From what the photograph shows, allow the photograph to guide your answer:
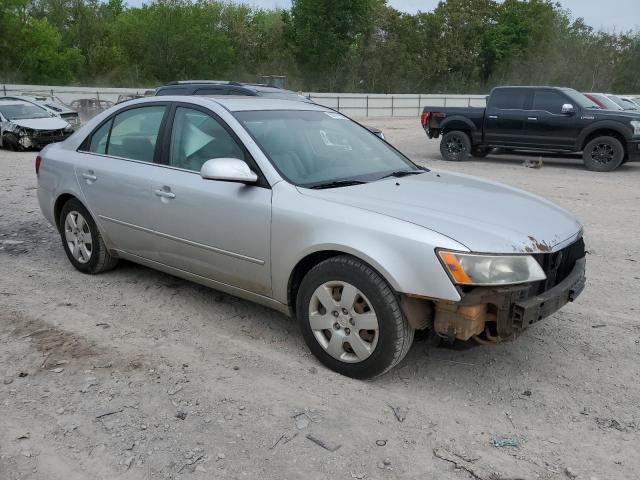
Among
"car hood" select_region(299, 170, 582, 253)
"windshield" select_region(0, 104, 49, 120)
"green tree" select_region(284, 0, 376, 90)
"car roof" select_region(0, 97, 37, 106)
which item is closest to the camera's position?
"car hood" select_region(299, 170, 582, 253)

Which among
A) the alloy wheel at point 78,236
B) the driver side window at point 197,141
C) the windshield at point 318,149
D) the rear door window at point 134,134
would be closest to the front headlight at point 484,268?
the windshield at point 318,149

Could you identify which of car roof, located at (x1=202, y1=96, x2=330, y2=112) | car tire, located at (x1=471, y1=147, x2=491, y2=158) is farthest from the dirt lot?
car tire, located at (x1=471, y1=147, x2=491, y2=158)

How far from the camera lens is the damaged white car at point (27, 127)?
15.3 meters

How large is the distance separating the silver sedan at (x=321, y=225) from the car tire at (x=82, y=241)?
0.02 m

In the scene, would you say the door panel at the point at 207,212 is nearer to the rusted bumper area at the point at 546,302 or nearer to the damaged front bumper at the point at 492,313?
the damaged front bumper at the point at 492,313

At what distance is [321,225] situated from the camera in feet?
11.1

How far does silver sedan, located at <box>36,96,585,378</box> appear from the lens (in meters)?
3.06

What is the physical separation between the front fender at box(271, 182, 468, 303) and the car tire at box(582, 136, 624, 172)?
10884mm

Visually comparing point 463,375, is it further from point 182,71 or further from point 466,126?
point 182,71

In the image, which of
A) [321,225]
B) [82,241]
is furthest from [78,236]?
[321,225]

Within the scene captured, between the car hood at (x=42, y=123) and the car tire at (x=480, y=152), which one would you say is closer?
the car tire at (x=480, y=152)

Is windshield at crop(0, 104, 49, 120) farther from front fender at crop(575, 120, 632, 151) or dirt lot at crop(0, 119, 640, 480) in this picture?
front fender at crop(575, 120, 632, 151)

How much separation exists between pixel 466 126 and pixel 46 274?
435 inches

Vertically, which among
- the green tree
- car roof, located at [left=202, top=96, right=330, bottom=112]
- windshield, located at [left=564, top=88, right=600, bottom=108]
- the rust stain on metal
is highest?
the green tree
